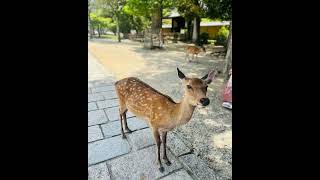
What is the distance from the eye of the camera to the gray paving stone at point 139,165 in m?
1.18

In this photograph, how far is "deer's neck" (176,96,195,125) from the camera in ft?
3.92

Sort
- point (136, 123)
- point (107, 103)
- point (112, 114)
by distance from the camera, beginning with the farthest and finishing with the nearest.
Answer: point (136, 123) < point (107, 103) < point (112, 114)

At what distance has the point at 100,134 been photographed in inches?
59.5

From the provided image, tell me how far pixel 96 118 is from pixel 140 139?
1.13 ft

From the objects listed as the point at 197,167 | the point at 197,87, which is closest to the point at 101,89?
the point at 197,167

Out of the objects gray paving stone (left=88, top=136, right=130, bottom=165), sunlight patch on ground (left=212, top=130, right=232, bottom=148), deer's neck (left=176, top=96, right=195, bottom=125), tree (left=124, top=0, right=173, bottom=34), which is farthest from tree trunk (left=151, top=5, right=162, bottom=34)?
sunlight patch on ground (left=212, top=130, right=232, bottom=148)

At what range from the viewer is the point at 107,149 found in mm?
1483

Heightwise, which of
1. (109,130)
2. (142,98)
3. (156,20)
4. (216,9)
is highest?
(216,9)

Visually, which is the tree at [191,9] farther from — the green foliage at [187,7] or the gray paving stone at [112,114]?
the gray paving stone at [112,114]

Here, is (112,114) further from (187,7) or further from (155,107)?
(187,7)
